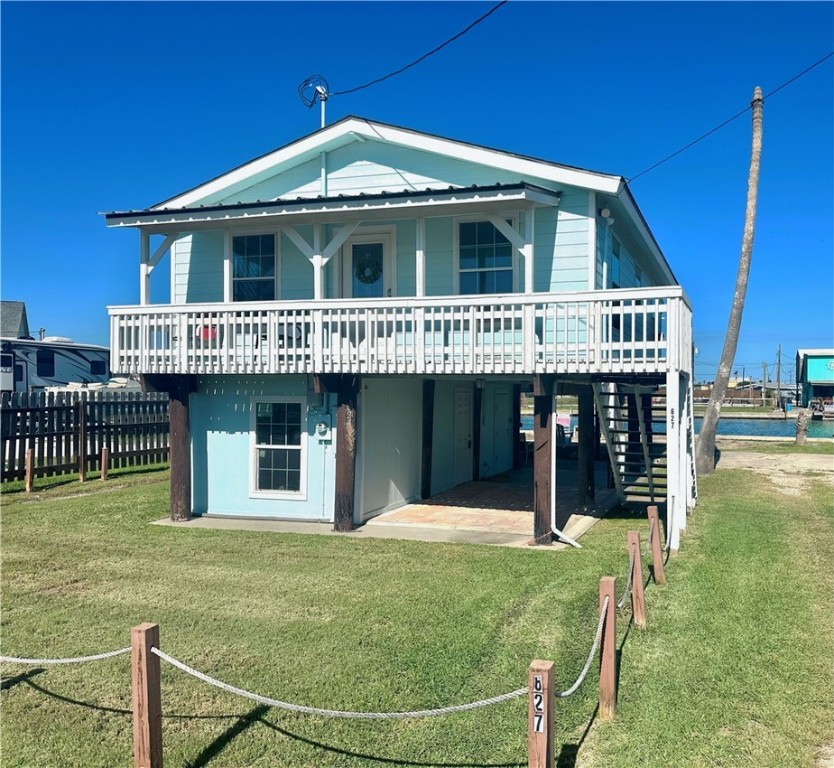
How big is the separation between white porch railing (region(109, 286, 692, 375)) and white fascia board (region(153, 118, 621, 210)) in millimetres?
2047

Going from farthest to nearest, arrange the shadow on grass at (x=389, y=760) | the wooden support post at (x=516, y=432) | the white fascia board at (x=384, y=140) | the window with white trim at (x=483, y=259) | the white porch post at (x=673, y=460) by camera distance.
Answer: the wooden support post at (x=516, y=432), the window with white trim at (x=483, y=259), the white fascia board at (x=384, y=140), the white porch post at (x=673, y=460), the shadow on grass at (x=389, y=760)

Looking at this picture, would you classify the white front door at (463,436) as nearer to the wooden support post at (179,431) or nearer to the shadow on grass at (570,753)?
the wooden support post at (179,431)

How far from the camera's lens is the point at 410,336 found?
39.4 ft

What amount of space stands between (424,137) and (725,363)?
11.1 m

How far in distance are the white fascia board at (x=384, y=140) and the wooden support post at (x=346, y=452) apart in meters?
4.25

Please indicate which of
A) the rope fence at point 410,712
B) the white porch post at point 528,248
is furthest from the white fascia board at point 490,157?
the rope fence at point 410,712

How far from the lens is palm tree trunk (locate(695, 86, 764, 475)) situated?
18.3 meters

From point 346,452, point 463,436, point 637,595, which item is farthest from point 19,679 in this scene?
point 463,436

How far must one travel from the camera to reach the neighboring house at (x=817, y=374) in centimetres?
5084

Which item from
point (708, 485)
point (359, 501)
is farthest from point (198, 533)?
point (708, 485)

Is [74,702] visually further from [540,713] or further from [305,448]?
[305,448]

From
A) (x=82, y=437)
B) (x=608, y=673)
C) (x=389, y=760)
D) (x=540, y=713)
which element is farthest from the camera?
(x=82, y=437)

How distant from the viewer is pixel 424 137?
12.3 m

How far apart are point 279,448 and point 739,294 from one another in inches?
506
